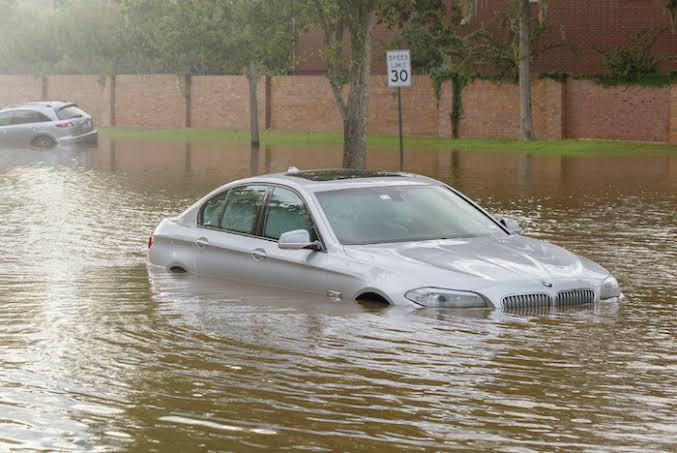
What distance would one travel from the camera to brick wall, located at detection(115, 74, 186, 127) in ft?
213

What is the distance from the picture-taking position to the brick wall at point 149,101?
65.1m

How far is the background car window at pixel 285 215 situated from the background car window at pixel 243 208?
16 centimetres

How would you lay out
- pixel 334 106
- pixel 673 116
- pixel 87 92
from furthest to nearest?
pixel 87 92, pixel 334 106, pixel 673 116

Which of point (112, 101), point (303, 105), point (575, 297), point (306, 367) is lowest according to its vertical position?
point (306, 367)

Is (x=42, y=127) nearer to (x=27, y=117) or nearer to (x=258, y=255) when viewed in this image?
(x=27, y=117)

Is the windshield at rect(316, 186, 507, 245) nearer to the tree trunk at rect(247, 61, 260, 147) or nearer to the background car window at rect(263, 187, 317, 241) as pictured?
the background car window at rect(263, 187, 317, 241)

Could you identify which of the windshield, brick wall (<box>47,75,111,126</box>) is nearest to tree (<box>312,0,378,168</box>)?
the windshield

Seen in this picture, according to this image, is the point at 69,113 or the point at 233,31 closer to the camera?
the point at 233,31

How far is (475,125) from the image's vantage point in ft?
172

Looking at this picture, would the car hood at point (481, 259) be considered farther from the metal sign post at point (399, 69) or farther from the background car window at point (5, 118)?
the background car window at point (5, 118)

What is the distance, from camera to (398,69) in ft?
88.1

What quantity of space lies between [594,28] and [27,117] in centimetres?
2072

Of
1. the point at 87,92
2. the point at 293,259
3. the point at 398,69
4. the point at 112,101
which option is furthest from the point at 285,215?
the point at 87,92

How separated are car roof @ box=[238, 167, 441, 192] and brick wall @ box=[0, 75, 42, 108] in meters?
63.6
